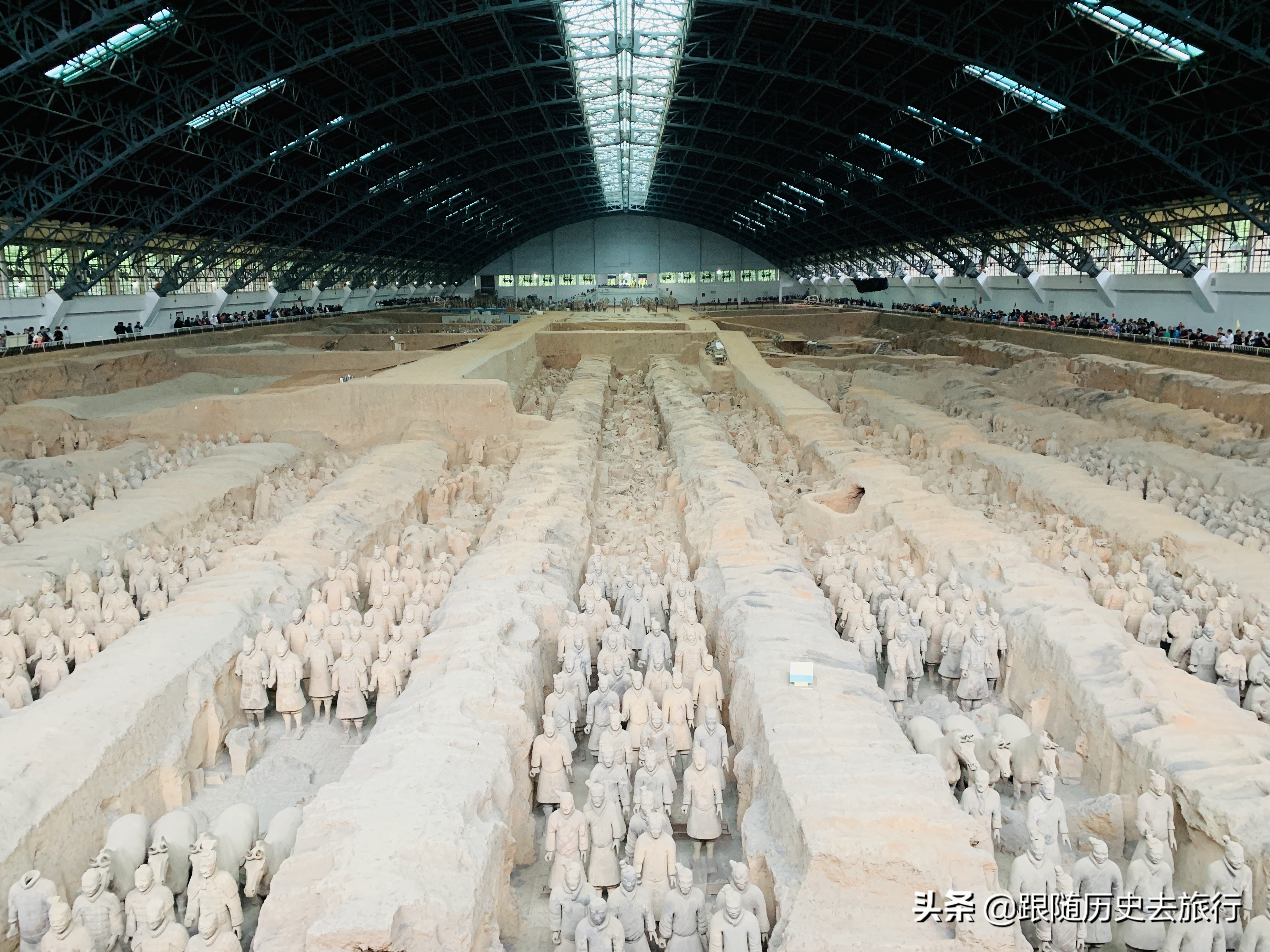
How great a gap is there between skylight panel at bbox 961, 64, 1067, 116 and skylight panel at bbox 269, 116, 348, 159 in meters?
13.4

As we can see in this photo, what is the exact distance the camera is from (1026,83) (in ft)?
55.0

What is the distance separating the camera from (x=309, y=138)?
21141 millimetres

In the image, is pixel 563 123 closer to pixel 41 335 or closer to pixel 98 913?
pixel 41 335

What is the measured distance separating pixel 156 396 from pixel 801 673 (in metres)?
16.6

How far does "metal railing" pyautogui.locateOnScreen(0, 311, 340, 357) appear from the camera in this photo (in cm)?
2009

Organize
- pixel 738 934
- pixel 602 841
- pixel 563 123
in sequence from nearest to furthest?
pixel 738 934
pixel 602 841
pixel 563 123

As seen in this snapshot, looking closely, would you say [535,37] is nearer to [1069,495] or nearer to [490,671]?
[1069,495]

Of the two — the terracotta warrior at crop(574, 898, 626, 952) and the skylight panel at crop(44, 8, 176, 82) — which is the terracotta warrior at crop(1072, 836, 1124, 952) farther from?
the skylight panel at crop(44, 8, 176, 82)

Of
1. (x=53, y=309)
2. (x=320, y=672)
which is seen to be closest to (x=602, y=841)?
(x=320, y=672)

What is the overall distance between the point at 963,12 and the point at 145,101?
50.3 ft

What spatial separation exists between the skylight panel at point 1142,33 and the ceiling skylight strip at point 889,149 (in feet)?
30.6

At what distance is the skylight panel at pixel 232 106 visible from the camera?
18.4 metres

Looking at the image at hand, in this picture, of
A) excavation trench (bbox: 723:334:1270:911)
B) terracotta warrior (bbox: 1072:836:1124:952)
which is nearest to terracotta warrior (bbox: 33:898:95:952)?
terracotta warrior (bbox: 1072:836:1124:952)

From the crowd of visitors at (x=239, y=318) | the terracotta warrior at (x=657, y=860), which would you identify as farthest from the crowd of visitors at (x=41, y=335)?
the terracotta warrior at (x=657, y=860)
